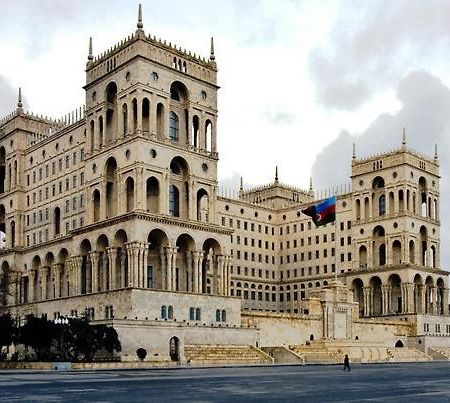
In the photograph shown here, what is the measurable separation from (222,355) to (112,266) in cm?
1537

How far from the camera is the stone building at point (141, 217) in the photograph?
79375mm

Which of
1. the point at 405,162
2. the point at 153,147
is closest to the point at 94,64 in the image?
the point at 153,147

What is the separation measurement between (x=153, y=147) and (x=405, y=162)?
169 ft

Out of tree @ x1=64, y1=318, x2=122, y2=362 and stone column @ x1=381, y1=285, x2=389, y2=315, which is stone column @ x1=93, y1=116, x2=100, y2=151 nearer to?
tree @ x1=64, y1=318, x2=122, y2=362

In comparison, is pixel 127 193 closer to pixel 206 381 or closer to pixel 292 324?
pixel 292 324

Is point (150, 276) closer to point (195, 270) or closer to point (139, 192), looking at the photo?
point (195, 270)

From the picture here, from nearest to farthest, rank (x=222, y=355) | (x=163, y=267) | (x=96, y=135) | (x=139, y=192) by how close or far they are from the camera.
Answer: (x=222, y=355)
(x=139, y=192)
(x=163, y=267)
(x=96, y=135)

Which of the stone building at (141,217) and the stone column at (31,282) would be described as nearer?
the stone building at (141,217)

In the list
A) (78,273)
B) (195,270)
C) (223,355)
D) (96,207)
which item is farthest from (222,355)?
(96,207)

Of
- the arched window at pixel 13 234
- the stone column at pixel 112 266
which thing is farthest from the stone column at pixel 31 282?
the stone column at pixel 112 266

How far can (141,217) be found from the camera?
3095 inches

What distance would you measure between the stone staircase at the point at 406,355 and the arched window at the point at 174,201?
3406cm

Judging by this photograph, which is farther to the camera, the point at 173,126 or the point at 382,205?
the point at 382,205

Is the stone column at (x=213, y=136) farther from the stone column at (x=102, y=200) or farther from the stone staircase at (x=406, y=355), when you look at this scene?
the stone staircase at (x=406, y=355)
